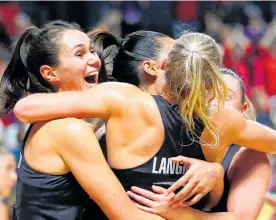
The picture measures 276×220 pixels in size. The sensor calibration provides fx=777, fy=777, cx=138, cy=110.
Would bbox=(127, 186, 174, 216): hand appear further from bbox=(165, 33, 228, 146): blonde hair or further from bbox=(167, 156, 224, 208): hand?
bbox=(165, 33, 228, 146): blonde hair

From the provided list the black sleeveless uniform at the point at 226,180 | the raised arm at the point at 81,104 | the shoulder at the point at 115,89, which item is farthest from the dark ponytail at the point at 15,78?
the black sleeveless uniform at the point at 226,180

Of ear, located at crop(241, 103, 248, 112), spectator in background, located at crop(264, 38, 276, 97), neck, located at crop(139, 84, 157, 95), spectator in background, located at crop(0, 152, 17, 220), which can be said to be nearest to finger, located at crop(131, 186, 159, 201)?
neck, located at crop(139, 84, 157, 95)

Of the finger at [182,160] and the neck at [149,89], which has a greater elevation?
the neck at [149,89]

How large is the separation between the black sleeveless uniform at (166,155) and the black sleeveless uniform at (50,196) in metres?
0.15

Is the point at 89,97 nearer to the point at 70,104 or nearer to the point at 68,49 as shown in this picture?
the point at 70,104

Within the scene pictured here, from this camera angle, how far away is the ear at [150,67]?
2.63 m

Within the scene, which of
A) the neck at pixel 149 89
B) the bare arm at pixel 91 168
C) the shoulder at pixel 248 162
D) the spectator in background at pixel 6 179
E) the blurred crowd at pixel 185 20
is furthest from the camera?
the blurred crowd at pixel 185 20

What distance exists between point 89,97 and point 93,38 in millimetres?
585

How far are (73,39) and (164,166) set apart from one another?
21.6 inches

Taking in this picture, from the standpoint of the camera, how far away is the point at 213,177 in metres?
2.47

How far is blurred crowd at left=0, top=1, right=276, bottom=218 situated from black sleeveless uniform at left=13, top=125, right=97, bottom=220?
4114mm

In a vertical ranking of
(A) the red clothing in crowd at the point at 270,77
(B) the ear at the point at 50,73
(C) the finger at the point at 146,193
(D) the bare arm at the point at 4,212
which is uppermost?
(B) the ear at the point at 50,73

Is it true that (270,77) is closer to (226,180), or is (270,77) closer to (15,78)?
(226,180)

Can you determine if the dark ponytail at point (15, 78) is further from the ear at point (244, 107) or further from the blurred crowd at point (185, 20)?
the blurred crowd at point (185, 20)
